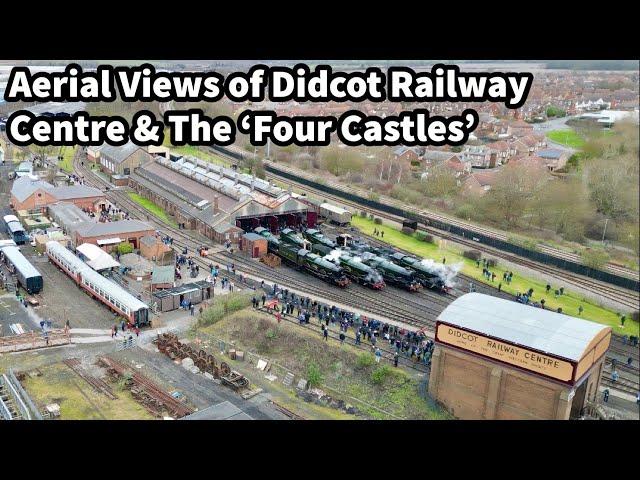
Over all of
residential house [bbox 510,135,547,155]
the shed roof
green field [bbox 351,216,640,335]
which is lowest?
green field [bbox 351,216,640,335]

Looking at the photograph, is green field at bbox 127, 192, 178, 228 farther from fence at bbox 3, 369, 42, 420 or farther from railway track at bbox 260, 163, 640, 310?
fence at bbox 3, 369, 42, 420

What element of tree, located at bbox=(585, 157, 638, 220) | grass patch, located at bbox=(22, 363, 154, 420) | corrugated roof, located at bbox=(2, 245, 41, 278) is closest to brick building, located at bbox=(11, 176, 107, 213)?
corrugated roof, located at bbox=(2, 245, 41, 278)

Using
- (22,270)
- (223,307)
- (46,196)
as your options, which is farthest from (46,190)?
(223,307)

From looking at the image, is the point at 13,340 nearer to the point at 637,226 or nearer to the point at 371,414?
the point at 371,414

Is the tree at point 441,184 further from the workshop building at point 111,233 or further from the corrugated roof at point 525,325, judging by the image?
the corrugated roof at point 525,325

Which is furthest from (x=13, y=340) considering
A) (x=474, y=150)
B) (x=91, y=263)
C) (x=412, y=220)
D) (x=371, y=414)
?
(x=474, y=150)

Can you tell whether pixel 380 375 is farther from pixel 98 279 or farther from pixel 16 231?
pixel 16 231
